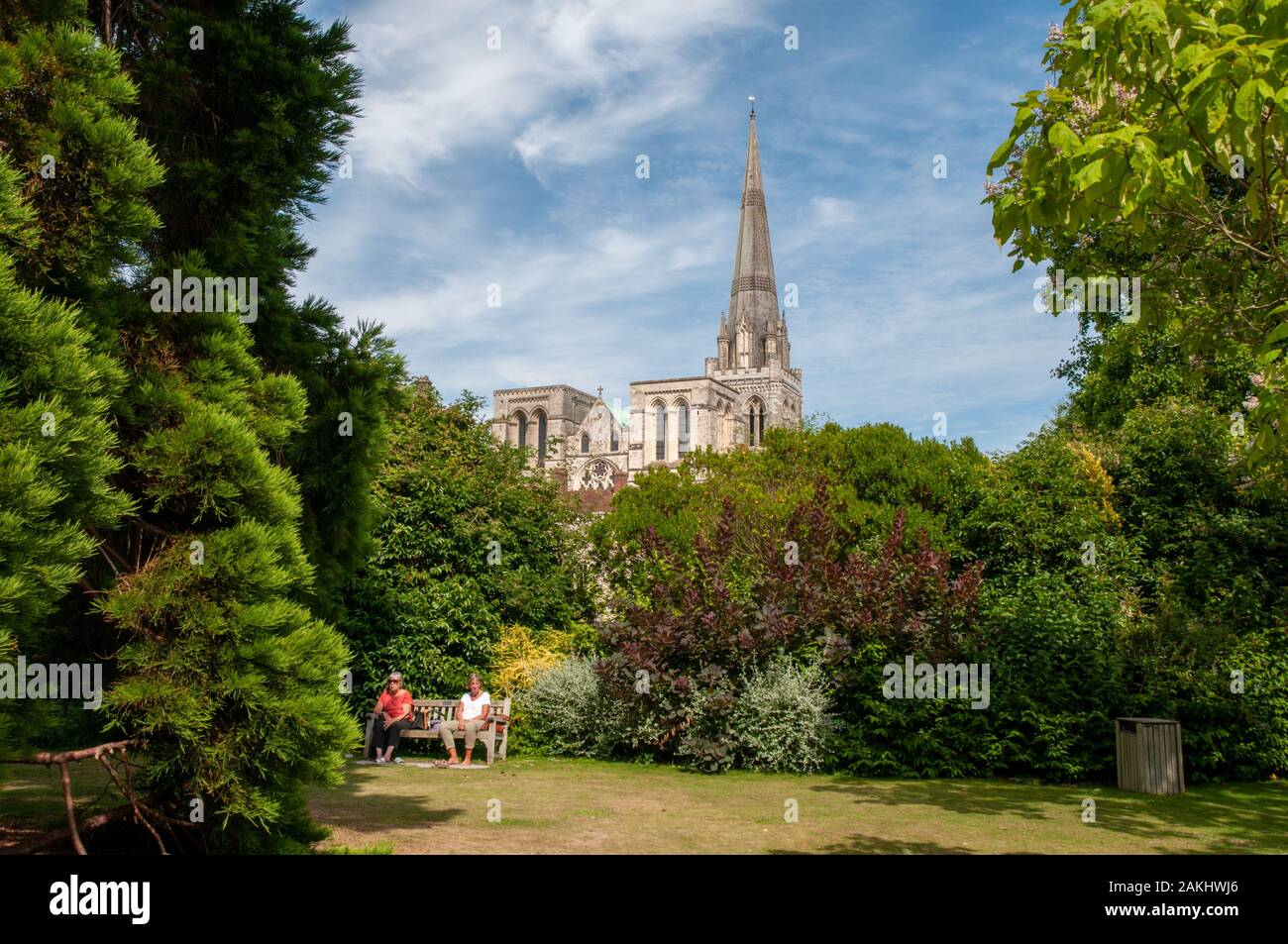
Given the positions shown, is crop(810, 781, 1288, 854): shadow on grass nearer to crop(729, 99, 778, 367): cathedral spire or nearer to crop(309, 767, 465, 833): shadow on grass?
crop(309, 767, 465, 833): shadow on grass

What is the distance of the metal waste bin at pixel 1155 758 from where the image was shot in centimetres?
1229

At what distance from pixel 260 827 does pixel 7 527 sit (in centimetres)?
267

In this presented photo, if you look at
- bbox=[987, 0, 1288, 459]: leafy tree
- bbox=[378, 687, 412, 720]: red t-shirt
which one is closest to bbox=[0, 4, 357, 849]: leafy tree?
bbox=[987, 0, 1288, 459]: leafy tree

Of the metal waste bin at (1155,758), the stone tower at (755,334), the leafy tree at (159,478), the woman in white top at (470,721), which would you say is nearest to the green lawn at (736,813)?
the metal waste bin at (1155,758)

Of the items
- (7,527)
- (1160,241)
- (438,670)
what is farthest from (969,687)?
(7,527)

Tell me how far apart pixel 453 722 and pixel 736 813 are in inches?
237

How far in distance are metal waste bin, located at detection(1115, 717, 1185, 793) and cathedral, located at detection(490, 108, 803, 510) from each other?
333ft

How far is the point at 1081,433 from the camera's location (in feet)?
65.1

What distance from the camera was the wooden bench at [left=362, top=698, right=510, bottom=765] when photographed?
14.5 m

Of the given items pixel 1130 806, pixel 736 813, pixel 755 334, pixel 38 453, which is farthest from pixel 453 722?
pixel 755 334

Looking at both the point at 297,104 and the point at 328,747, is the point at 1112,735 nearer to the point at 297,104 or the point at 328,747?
the point at 328,747

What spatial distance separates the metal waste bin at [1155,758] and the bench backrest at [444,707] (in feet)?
28.7

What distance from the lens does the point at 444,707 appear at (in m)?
15.4

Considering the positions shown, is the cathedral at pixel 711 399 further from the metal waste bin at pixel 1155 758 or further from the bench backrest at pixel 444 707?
the metal waste bin at pixel 1155 758
